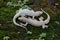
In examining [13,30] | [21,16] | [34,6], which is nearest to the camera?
[13,30]

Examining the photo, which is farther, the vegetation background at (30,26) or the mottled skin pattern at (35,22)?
the mottled skin pattern at (35,22)

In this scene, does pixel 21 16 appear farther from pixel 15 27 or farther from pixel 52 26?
pixel 52 26

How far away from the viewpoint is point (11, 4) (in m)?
2.86

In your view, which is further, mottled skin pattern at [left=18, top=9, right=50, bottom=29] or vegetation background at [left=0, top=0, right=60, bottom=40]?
mottled skin pattern at [left=18, top=9, right=50, bottom=29]

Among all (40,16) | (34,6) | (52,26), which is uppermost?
(34,6)

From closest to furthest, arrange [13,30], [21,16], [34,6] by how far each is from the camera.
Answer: [13,30]
[21,16]
[34,6]

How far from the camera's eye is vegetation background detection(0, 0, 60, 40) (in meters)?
2.38

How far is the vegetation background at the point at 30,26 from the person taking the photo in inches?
93.8

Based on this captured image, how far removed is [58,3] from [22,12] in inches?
22.6

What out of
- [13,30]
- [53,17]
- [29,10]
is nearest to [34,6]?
[29,10]

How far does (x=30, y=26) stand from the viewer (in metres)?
2.50

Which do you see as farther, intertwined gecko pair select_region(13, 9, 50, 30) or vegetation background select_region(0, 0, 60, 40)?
intertwined gecko pair select_region(13, 9, 50, 30)

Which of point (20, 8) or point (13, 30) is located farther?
point (20, 8)

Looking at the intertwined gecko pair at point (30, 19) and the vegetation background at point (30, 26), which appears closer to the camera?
the vegetation background at point (30, 26)
